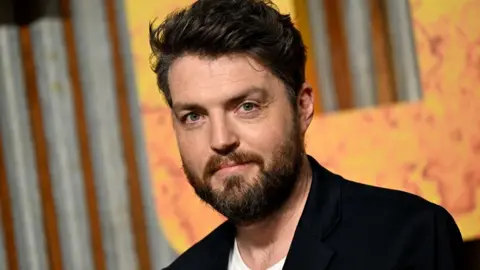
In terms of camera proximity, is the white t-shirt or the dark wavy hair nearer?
A: the dark wavy hair

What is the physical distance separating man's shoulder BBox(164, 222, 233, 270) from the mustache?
0.19 metres

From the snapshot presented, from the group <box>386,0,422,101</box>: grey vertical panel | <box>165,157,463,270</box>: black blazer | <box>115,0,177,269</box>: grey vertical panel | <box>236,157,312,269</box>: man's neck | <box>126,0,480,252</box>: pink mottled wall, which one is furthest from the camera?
<box>115,0,177,269</box>: grey vertical panel

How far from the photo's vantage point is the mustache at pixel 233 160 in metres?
1.11

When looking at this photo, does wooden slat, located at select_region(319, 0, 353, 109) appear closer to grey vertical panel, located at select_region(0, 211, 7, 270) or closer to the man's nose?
the man's nose

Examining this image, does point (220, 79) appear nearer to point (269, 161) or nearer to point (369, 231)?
point (269, 161)

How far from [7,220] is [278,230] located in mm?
831

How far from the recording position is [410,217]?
43.3 inches

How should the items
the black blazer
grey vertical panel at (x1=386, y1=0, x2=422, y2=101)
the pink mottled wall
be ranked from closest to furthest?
the black blazer
the pink mottled wall
grey vertical panel at (x1=386, y1=0, x2=422, y2=101)

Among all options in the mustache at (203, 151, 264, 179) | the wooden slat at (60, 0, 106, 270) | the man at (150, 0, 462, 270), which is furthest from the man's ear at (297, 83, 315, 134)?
the wooden slat at (60, 0, 106, 270)

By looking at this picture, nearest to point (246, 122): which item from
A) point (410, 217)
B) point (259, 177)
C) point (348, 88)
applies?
point (259, 177)

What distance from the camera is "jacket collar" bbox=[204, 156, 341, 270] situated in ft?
3.65

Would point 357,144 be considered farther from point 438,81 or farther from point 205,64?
point 205,64

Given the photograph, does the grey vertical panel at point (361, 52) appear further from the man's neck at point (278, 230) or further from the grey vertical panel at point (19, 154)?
the grey vertical panel at point (19, 154)

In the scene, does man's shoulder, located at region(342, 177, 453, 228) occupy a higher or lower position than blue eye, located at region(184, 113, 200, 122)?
lower
